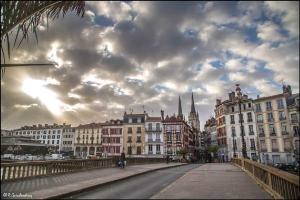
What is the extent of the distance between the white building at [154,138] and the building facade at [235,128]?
56.4 ft

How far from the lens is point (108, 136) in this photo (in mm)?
72312

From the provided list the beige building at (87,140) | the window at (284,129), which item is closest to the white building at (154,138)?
the beige building at (87,140)

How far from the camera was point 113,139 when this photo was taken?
71.4m

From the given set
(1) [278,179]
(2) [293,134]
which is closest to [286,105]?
(2) [293,134]

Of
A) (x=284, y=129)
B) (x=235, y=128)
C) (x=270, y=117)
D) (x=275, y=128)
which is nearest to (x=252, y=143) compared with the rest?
(x=235, y=128)

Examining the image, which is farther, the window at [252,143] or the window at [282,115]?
the window at [252,143]

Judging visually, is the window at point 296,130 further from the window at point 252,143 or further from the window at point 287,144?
the window at point 252,143

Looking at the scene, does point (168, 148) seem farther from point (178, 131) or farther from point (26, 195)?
point (26, 195)

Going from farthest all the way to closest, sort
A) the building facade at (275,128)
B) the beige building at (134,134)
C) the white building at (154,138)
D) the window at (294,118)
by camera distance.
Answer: the beige building at (134,134) < the white building at (154,138) < the building facade at (275,128) < the window at (294,118)

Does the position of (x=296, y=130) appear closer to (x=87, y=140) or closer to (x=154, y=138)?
(x=154, y=138)

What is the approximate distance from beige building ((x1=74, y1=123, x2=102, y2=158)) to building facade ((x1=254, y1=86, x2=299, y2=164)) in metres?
52.7

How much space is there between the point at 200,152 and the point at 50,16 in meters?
99.9

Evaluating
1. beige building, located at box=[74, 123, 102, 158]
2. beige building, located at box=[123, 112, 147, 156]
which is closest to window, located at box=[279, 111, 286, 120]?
beige building, located at box=[123, 112, 147, 156]

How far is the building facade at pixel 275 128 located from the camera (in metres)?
52.8
